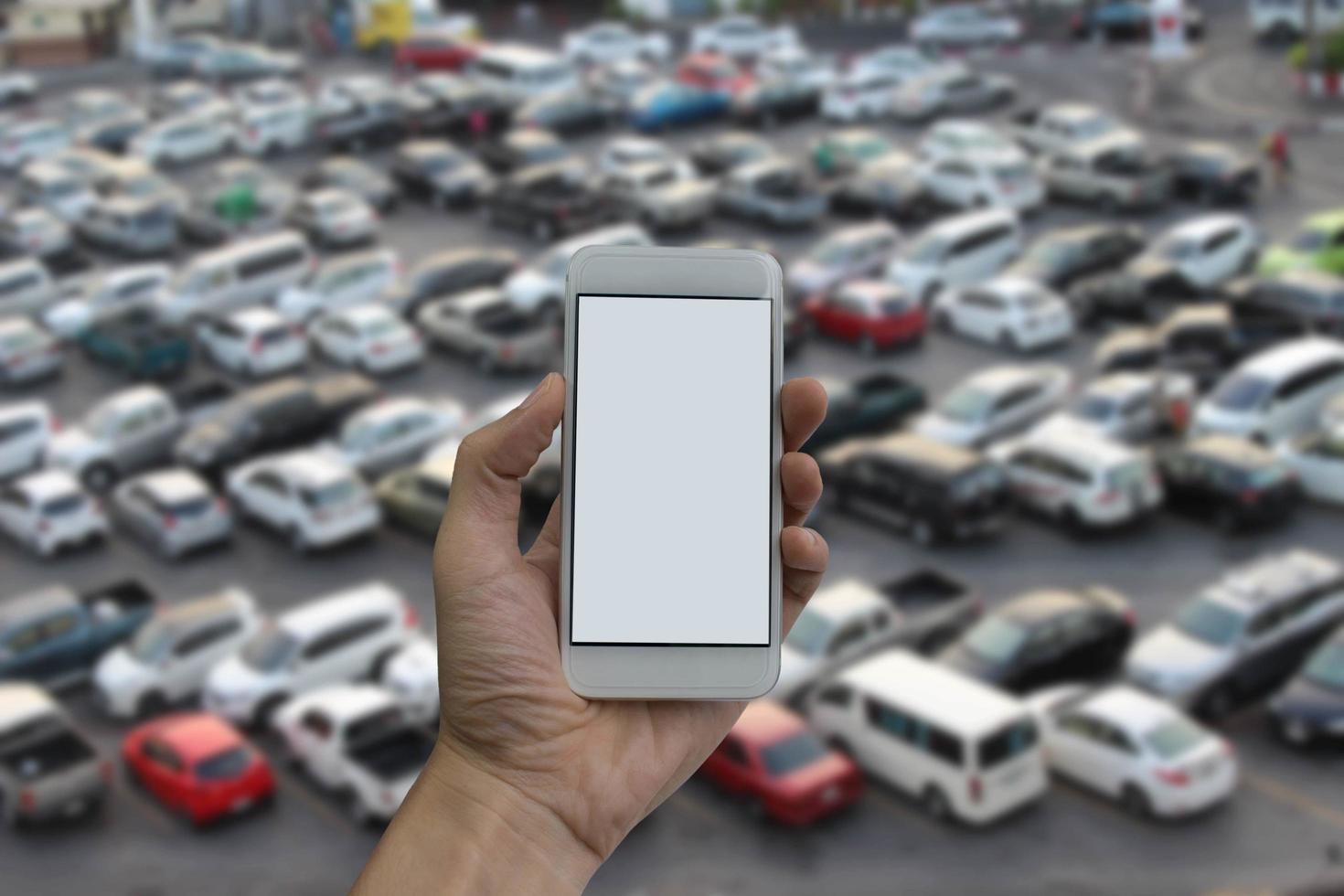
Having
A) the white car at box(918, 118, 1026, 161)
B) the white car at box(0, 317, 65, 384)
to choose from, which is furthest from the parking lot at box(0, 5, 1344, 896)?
the white car at box(918, 118, 1026, 161)

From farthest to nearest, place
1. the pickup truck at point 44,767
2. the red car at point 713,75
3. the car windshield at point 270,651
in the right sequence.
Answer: the red car at point 713,75, the car windshield at point 270,651, the pickup truck at point 44,767

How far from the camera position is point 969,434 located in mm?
33844

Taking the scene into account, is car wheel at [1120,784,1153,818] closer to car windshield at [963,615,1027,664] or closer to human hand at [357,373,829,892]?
car windshield at [963,615,1027,664]

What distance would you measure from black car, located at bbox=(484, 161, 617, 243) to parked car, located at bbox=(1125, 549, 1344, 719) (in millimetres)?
Result: 24014

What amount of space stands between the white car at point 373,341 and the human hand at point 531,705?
110 ft

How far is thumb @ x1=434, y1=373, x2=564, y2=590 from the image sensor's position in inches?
238

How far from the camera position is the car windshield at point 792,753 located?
23.6m

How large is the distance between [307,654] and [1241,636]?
46.8 feet

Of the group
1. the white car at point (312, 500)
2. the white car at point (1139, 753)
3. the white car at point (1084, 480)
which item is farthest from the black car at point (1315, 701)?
the white car at point (312, 500)

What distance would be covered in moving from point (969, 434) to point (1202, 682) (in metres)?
9.40

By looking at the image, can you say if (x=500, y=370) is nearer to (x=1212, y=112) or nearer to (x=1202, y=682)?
(x=1202, y=682)

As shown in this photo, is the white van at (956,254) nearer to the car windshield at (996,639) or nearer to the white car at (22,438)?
the car windshield at (996,639)

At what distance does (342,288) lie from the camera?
140 ft

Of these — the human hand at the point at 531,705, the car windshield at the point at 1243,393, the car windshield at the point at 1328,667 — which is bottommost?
the car windshield at the point at 1328,667
